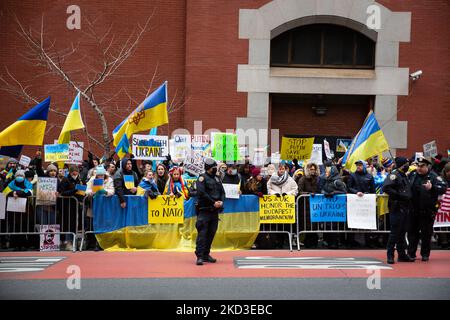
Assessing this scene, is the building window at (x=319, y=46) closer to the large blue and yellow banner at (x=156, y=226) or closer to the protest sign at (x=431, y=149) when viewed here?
the protest sign at (x=431, y=149)

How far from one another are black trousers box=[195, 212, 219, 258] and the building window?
12606mm

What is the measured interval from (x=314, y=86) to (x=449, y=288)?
14.2 metres

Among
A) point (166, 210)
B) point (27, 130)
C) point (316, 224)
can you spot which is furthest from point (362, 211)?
point (27, 130)

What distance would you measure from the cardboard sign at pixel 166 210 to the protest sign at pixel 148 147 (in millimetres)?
1926

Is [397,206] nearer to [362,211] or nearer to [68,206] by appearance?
[362,211]

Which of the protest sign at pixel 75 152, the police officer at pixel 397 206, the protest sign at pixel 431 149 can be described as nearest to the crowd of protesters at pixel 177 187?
the police officer at pixel 397 206

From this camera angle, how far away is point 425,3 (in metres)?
23.1

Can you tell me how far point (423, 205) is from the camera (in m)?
12.7

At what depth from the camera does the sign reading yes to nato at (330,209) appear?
48.2ft

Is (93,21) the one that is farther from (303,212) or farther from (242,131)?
(303,212)

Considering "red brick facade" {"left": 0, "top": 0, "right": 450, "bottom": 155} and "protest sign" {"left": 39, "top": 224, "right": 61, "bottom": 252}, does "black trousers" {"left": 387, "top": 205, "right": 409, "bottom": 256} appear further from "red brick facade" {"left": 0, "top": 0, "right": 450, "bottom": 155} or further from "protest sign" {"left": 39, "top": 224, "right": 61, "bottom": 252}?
"red brick facade" {"left": 0, "top": 0, "right": 450, "bottom": 155}

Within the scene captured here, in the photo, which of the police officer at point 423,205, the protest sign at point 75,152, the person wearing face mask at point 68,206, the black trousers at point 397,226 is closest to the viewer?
the black trousers at point 397,226

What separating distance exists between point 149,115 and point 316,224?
4346 mm

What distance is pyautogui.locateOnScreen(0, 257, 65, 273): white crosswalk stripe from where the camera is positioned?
11.6 m
